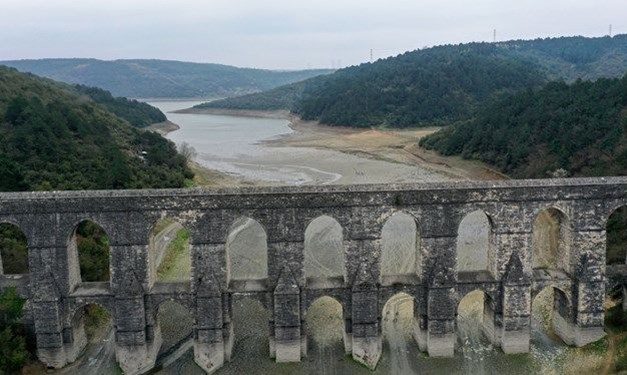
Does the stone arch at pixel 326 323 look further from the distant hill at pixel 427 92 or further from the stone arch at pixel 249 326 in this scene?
the distant hill at pixel 427 92

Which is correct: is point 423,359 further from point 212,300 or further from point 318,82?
point 318,82

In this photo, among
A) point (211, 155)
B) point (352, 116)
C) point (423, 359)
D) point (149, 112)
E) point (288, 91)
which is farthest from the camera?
point (288, 91)

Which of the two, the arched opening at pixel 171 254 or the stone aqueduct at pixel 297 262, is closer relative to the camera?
the stone aqueduct at pixel 297 262

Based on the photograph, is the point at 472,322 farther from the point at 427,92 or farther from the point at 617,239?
the point at 427,92

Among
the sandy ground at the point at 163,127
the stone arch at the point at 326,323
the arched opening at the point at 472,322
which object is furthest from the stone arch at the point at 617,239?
the sandy ground at the point at 163,127

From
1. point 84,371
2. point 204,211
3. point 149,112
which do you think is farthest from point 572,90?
point 149,112

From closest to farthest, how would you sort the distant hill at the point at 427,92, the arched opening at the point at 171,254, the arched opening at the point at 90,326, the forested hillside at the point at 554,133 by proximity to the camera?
1. the arched opening at the point at 90,326
2. the arched opening at the point at 171,254
3. the forested hillside at the point at 554,133
4. the distant hill at the point at 427,92

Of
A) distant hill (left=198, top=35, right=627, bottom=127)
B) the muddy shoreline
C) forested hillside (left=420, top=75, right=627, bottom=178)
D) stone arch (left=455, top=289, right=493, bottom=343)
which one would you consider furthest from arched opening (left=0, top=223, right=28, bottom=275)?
distant hill (left=198, top=35, right=627, bottom=127)

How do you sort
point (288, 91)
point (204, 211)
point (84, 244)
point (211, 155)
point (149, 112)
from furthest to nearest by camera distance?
point (288, 91) < point (149, 112) < point (211, 155) < point (84, 244) < point (204, 211)
